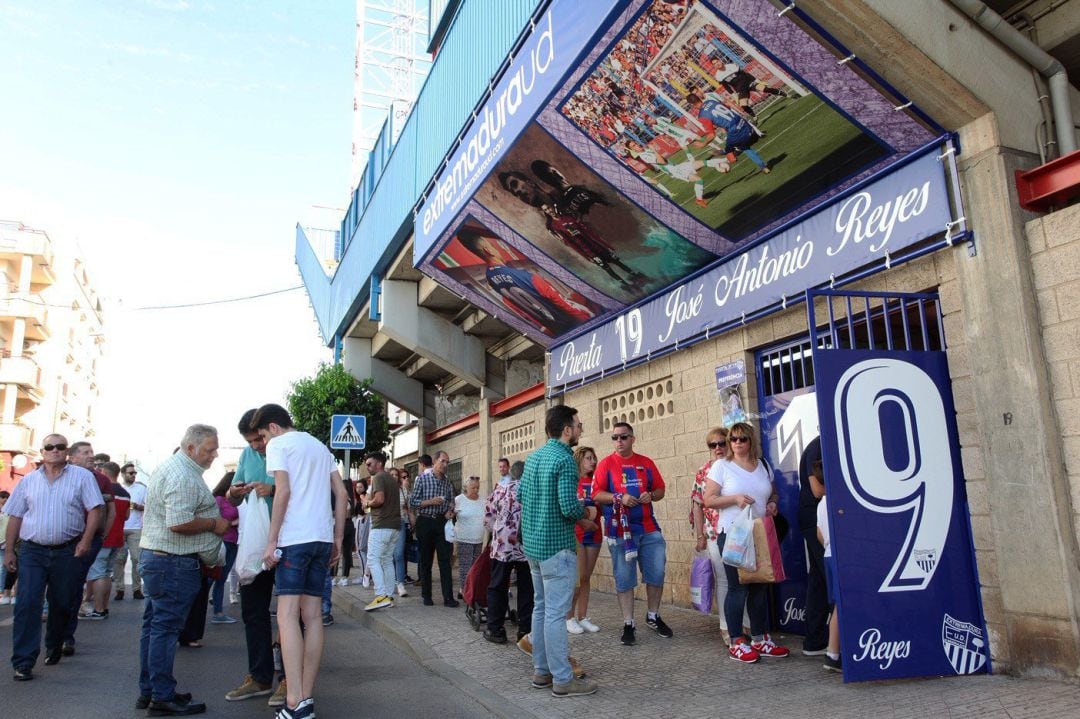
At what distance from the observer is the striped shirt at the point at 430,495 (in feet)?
30.8

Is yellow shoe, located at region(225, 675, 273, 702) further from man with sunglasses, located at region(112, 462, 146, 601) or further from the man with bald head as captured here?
man with sunglasses, located at region(112, 462, 146, 601)

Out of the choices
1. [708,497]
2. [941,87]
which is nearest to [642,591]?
[708,497]

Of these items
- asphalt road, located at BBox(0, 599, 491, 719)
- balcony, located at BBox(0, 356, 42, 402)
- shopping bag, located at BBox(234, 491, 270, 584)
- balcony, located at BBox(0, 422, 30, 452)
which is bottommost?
asphalt road, located at BBox(0, 599, 491, 719)

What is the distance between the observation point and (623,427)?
661 cm

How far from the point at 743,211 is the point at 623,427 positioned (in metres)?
2.50

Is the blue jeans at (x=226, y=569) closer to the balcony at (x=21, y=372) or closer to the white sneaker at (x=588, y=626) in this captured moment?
the white sneaker at (x=588, y=626)

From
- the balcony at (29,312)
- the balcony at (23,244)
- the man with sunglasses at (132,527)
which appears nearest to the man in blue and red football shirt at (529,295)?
the man with sunglasses at (132,527)

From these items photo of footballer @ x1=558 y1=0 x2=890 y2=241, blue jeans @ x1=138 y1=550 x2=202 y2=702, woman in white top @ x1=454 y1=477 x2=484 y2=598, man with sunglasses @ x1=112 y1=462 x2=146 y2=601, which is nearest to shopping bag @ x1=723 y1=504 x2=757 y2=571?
photo of footballer @ x1=558 y1=0 x2=890 y2=241

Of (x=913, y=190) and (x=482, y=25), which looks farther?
(x=482, y=25)

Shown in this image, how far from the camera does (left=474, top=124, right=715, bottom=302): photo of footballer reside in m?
8.42

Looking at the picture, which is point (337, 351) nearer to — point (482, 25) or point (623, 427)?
point (482, 25)

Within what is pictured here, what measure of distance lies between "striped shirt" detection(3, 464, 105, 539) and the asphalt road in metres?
1.02

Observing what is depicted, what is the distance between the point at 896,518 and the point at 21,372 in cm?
4298

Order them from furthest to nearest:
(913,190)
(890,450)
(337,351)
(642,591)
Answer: (337,351) → (642,591) → (913,190) → (890,450)
